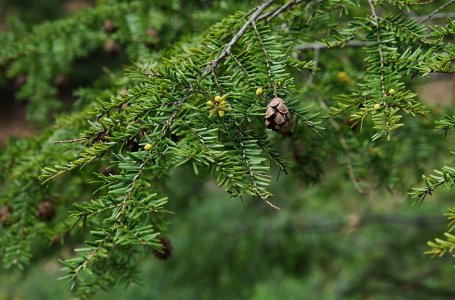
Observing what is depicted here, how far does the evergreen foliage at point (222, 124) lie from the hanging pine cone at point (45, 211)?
0.03 metres

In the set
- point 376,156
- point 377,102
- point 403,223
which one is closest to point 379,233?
point 403,223

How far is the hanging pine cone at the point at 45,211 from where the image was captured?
1.56 metres

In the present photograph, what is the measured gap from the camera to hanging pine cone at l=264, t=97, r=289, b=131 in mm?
1059

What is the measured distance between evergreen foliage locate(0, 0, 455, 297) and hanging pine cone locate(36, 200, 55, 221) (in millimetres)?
31

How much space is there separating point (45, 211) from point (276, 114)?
0.94 m

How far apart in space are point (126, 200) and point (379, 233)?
163 inches

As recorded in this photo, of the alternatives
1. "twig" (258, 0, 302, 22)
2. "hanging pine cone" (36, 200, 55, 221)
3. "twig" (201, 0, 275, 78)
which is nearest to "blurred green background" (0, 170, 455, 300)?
"hanging pine cone" (36, 200, 55, 221)

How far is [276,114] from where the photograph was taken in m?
1.06

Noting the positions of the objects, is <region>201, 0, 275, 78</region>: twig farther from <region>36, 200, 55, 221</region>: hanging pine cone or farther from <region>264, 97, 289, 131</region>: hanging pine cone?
<region>36, 200, 55, 221</region>: hanging pine cone

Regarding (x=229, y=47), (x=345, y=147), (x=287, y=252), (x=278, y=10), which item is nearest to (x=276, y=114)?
(x=229, y=47)

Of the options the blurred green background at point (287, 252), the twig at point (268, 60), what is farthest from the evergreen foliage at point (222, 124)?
the blurred green background at point (287, 252)

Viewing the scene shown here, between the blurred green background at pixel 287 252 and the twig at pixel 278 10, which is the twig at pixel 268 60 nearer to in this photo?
the twig at pixel 278 10

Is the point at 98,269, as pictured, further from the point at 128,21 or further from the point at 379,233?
the point at 379,233

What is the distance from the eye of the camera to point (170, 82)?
1.14 metres
